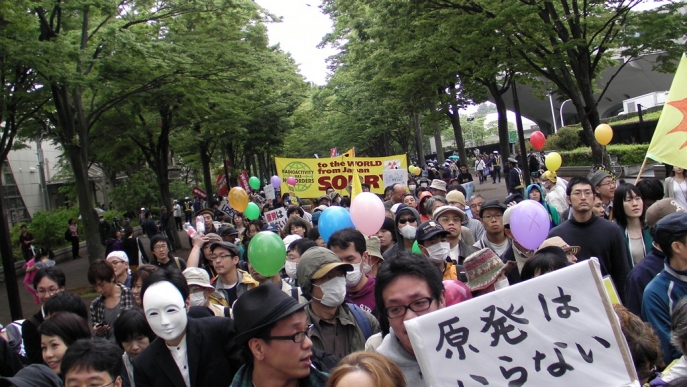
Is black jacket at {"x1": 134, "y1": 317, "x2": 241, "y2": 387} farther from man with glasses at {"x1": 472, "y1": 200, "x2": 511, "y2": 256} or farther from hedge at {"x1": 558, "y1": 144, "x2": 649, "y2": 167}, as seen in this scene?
hedge at {"x1": 558, "y1": 144, "x2": 649, "y2": 167}

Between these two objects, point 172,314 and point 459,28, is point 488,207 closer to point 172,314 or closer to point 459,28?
point 172,314

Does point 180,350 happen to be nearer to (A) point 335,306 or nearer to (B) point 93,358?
(B) point 93,358

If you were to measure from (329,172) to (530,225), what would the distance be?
10517 millimetres

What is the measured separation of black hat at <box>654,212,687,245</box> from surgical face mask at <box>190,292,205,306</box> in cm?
331

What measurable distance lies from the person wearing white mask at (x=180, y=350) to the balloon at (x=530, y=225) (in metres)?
2.61

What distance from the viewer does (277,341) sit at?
2.85m

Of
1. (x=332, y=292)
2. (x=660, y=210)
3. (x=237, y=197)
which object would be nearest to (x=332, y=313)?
(x=332, y=292)

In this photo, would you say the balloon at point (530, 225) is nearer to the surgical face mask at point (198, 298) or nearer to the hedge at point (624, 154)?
the surgical face mask at point (198, 298)

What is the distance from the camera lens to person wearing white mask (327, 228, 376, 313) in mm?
4688

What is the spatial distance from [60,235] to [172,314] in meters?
24.2

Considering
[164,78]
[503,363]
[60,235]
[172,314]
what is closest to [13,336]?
[172,314]

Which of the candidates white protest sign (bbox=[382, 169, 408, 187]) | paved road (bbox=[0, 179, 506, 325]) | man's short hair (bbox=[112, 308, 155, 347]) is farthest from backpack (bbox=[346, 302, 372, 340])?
paved road (bbox=[0, 179, 506, 325])

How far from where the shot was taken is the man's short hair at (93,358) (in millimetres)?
3303

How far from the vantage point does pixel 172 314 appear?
11.9 ft
